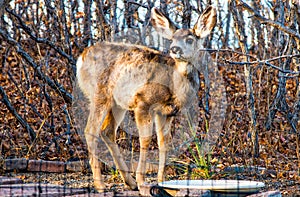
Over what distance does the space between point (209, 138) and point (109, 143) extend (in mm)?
2030

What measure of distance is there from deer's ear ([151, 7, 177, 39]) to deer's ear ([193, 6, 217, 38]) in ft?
0.93

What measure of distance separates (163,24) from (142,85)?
0.78 meters

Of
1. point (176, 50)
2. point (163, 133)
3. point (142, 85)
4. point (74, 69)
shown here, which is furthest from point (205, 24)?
point (74, 69)

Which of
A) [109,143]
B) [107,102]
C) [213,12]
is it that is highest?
[213,12]

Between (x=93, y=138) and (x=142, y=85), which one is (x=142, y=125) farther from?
(x=93, y=138)

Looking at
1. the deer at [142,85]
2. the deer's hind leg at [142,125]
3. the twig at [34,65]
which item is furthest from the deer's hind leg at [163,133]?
the twig at [34,65]

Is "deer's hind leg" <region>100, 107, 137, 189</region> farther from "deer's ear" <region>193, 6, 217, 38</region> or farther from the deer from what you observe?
"deer's ear" <region>193, 6, 217, 38</region>

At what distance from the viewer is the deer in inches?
251

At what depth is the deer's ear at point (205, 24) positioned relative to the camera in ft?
21.6

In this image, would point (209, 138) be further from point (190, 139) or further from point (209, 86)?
point (209, 86)

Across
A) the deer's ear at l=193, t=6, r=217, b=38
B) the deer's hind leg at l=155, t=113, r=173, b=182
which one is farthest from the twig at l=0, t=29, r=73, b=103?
the deer's ear at l=193, t=6, r=217, b=38

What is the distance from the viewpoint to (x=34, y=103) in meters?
10.6

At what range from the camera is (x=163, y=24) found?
6.77 m

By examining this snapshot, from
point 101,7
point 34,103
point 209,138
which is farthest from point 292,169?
point 34,103
